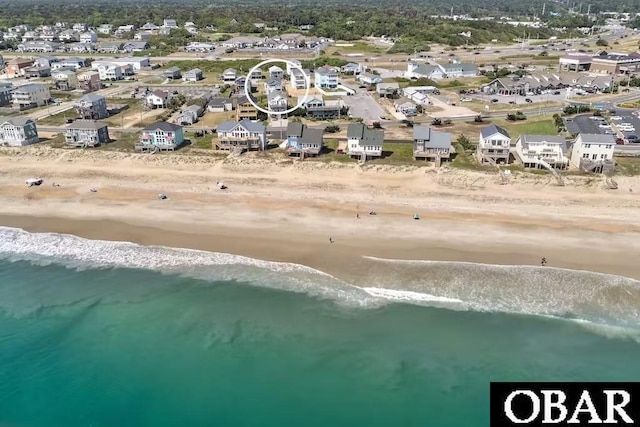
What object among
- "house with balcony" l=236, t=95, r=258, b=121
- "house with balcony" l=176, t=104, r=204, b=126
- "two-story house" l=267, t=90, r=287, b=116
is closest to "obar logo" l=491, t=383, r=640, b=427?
"house with balcony" l=236, t=95, r=258, b=121

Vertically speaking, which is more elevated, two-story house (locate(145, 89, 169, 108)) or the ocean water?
two-story house (locate(145, 89, 169, 108))

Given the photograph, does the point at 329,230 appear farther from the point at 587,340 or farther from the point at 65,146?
the point at 65,146

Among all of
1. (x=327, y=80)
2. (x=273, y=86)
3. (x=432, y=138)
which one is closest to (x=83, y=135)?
(x=273, y=86)

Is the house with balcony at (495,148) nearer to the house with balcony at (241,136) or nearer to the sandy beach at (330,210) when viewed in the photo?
the sandy beach at (330,210)

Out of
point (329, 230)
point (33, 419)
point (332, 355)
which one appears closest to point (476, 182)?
point (329, 230)

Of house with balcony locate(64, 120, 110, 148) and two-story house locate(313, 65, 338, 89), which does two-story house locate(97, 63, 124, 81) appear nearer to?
two-story house locate(313, 65, 338, 89)

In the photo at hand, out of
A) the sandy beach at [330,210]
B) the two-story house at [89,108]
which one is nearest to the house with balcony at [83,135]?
the sandy beach at [330,210]

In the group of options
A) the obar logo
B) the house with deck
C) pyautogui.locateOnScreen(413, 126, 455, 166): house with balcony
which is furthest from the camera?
the house with deck
